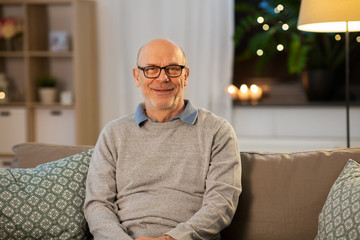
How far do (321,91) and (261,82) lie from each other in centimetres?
51

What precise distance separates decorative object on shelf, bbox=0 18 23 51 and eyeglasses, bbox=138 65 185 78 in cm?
274

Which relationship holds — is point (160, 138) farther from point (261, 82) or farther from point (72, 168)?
point (261, 82)

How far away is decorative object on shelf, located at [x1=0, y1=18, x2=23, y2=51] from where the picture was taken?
4473 mm

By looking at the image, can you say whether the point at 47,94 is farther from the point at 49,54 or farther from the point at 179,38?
the point at 179,38

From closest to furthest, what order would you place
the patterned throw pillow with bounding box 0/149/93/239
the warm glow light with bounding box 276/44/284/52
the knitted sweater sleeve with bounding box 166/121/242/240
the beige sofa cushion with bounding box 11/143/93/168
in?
the knitted sweater sleeve with bounding box 166/121/242/240
the patterned throw pillow with bounding box 0/149/93/239
the beige sofa cushion with bounding box 11/143/93/168
the warm glow light with bounding box 276/44/284/52

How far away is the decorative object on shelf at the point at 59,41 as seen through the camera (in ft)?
14.8

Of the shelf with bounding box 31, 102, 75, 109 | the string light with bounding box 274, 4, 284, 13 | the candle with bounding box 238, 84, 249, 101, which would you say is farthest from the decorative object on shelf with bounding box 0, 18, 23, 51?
the string light with bounding box 274, 4, 284, 13

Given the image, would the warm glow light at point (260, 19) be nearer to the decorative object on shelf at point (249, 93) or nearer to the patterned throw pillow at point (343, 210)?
the decorative object on shelf at point (249, 93)

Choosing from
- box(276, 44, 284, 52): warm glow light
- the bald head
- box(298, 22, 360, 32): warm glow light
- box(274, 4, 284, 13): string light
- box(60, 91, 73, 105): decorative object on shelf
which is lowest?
box(60, 91, 73, 105): decorative object on shelf

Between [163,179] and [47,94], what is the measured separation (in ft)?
9.14

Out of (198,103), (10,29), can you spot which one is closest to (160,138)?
(198,103)

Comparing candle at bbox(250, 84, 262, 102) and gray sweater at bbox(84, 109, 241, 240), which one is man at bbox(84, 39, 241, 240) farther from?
candle at bbox(250, 84, 262, 102)

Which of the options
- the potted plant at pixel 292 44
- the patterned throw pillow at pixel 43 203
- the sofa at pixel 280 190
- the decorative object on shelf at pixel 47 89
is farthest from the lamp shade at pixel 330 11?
the decorative object on shelf at pixel 47 89

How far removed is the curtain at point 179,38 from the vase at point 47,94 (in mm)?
500
